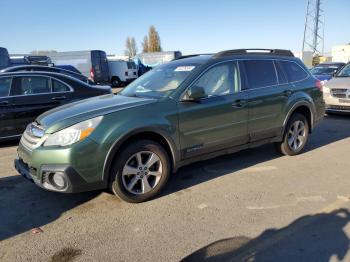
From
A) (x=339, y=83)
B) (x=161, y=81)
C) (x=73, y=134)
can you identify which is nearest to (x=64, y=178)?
(x=73, y=134)

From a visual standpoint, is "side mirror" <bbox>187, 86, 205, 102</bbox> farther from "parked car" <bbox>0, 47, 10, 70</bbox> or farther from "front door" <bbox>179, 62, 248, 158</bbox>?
"parked car" <bbox>0, 47, 10, 70</bbox>

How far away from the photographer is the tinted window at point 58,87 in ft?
25.1

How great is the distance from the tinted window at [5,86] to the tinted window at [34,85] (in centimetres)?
24

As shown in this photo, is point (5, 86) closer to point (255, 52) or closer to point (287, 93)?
point (255, 52)

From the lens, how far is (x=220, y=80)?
16.7ft

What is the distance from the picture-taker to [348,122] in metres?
9.46

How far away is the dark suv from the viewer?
3908 mm

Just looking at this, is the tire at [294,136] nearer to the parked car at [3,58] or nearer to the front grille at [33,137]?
the front grille at [33,137]

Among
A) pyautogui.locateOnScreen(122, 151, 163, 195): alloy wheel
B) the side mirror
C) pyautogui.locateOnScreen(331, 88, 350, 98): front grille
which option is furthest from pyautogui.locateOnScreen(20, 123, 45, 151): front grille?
pyautogui.locateOnScreen(331, 88, 350, 98): front grille

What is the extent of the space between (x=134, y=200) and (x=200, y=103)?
150cm

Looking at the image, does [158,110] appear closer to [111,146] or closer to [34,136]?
[111,146]

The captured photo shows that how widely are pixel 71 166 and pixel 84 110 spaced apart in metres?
0.79

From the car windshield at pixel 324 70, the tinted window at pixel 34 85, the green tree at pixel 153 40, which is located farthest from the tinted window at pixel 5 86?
the green tree at pixel 153 40

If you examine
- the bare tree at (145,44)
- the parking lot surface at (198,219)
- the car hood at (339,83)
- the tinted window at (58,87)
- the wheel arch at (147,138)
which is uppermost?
the bare tree at (145,44)
